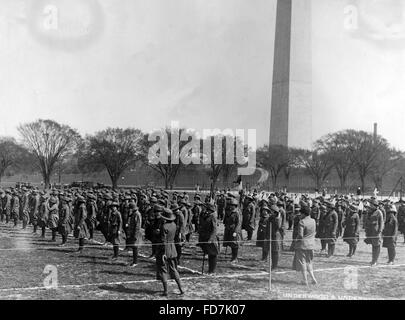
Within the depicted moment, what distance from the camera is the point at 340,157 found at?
54.2m

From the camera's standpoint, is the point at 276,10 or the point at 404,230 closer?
the point at 404,230

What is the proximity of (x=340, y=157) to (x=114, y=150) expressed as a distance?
Answer: 2626cm

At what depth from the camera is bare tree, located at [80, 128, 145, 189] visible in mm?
49812

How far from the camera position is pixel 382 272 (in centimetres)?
1125

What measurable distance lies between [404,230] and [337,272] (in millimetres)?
7965

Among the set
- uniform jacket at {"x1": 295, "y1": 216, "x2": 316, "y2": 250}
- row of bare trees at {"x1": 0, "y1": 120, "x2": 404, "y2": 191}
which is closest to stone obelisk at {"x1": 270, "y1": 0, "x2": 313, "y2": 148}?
row of bare trees at {"x1": 0, "y1": 120, "x2": 404, "y2": 191}

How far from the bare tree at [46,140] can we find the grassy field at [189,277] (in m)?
35.8

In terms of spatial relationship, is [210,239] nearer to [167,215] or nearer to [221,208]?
[167,215]

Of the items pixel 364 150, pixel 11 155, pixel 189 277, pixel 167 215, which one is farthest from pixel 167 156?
pixel 167 215

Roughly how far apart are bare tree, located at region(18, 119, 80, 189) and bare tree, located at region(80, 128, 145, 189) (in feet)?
8.85

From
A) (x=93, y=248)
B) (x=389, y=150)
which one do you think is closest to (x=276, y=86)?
(x=389, y=150)

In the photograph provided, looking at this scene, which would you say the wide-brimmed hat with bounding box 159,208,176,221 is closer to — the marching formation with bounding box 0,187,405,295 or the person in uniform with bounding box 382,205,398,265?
the marching formation with bounding box 0,187,405,295

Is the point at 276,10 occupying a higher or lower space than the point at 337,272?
higher
